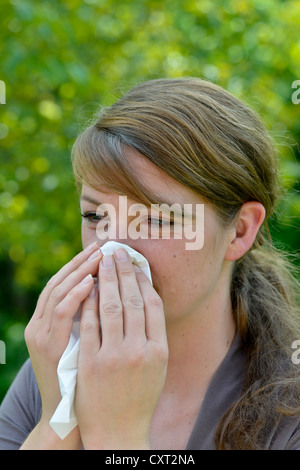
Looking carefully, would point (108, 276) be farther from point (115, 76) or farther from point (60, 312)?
point (115, 76)

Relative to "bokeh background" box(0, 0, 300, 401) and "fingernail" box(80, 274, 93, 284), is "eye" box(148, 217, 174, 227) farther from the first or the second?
"bokeh background" box(0, 0, 300, 401)

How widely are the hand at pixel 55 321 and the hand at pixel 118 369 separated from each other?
57 mm

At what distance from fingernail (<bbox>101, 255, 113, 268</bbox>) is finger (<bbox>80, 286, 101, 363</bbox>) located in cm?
13

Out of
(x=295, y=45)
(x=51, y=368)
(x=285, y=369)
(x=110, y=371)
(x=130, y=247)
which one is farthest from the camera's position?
(x=295, y=45)

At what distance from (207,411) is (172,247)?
2.12 ft

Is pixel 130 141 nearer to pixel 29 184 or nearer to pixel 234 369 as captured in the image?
pixel 234 369

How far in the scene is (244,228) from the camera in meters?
2.30

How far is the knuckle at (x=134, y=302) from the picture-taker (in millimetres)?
1804

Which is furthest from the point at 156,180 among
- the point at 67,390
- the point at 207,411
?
the point at 207,411

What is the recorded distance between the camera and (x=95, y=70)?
14.4 ft

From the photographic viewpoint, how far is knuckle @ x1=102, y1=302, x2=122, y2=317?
5.78 ft

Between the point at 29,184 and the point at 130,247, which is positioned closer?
the point at 130,247

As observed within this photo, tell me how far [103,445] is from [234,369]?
726mm
